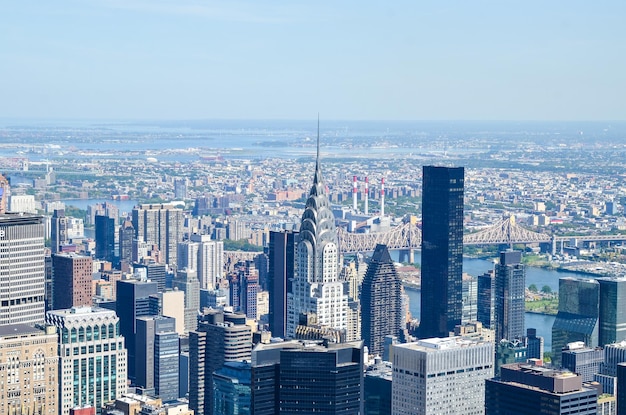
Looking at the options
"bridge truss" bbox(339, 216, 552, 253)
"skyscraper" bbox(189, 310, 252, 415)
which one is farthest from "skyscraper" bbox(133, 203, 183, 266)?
"skyscraper" bbox(189, 310, 252, 415)

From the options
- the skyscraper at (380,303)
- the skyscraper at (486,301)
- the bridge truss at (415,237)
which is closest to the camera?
the skyscraper at (380,303)

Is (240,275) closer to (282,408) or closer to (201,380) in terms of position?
(201,380)

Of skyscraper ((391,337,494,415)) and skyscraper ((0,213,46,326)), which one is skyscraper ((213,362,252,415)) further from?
skyscraper ((0,213,46,326))

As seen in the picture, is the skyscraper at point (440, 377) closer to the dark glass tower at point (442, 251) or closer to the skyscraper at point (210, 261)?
the dark glass tower at point (442, 251)

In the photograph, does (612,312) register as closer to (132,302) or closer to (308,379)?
(132,302)

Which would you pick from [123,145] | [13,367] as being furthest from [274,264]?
[123,145]

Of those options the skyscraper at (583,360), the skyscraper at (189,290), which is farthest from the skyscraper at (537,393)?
the skyscraper at (189,290)
